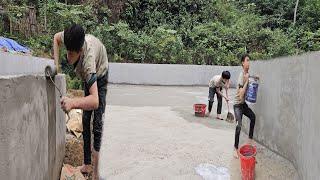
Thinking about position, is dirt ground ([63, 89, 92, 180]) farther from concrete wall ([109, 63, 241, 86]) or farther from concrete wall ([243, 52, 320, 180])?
concrete wall ([109, 63, 241, 86])

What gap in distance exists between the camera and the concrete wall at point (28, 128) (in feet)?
8.48

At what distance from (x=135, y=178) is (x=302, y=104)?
238 cm

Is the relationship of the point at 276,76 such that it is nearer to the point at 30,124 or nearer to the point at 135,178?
the point at 135,178

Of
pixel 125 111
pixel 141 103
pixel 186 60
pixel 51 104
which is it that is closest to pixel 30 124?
pixel 51 104

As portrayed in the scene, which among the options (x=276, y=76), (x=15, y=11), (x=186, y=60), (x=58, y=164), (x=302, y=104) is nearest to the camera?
(x=58, y=164)

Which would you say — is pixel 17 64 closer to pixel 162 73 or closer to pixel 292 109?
pixel 292 109

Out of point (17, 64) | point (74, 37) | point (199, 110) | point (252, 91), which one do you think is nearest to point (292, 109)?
point (252, 91)

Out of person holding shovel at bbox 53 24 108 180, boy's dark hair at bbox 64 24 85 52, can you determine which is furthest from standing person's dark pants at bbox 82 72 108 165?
boy's dark hair at bbox 64 24 85 52

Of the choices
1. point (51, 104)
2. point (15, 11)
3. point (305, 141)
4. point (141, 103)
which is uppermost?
point (15, 11)

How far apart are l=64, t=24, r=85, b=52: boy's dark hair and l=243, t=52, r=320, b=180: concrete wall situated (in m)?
2.35

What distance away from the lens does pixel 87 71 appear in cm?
386

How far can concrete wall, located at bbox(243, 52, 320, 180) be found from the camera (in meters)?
4.65

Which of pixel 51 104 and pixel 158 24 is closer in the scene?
pixel 51 104

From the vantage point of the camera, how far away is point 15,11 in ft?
60.7
